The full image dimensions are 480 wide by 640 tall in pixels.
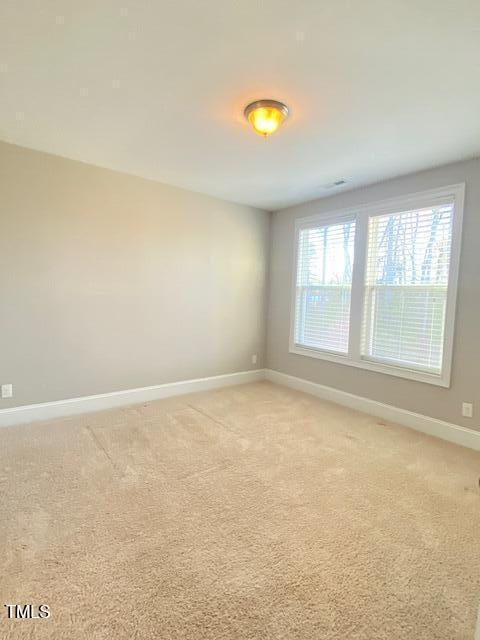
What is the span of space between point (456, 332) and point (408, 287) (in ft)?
1.98

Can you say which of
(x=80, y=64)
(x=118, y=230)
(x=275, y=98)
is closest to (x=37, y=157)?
(x=118, y=230)

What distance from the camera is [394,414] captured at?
3.38 metres

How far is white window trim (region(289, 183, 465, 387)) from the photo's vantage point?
9.53 ft

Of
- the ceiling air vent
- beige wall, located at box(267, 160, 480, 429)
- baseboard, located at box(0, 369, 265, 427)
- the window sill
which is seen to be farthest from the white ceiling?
baseboard, located at box(0, 369, 265, 427)

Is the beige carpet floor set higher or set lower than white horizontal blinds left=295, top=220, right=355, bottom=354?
lower

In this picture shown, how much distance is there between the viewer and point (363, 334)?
3.67 metres

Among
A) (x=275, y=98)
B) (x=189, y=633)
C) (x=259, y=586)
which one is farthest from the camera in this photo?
(x=275, y=98)

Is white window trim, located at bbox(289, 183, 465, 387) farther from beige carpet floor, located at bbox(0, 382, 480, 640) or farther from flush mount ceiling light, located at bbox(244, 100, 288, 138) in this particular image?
flush mount ceiling light, located at bbox(244, 100, 288, 138)

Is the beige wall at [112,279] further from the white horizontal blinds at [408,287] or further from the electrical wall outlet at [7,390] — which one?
the white horizontal blinds at [408,287]

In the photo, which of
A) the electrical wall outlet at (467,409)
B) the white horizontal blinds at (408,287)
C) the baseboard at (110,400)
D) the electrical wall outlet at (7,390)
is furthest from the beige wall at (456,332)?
the electrical wall outlet at (7,390)

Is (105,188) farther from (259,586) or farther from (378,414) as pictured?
(378,414)

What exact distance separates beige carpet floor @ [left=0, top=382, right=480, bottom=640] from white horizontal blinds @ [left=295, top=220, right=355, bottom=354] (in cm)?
140

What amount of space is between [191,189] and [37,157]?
1560 millimetres

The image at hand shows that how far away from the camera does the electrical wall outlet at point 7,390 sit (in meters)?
2.95
